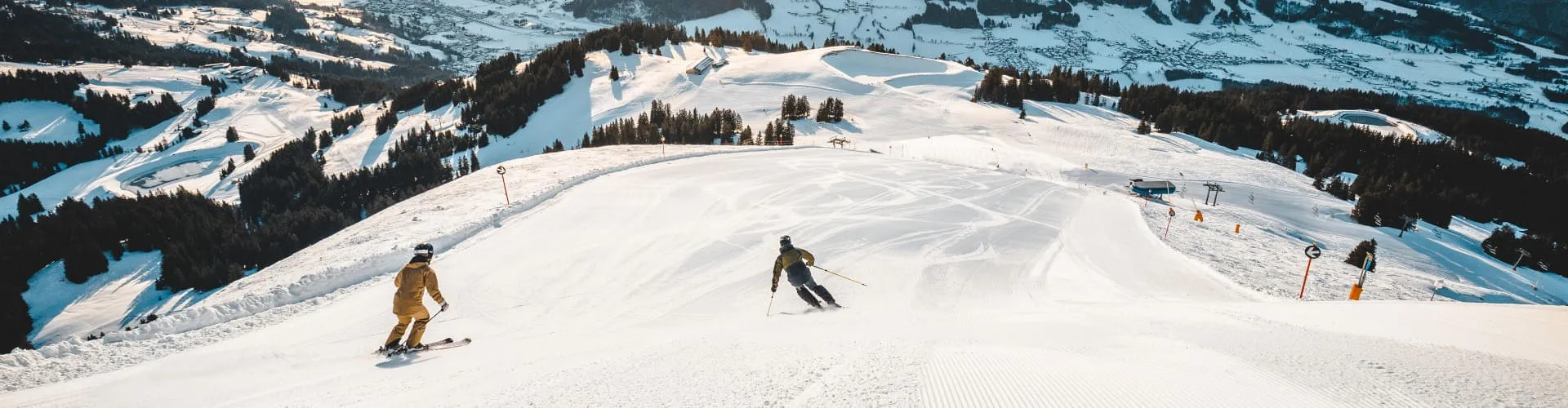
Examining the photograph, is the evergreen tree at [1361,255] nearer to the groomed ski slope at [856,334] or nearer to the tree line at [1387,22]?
the groomed ski slope at [856,334]

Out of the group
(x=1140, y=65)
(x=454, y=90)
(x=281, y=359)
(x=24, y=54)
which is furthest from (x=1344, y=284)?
(x=24, y=54)

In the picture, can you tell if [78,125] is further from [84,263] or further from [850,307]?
[850,307]

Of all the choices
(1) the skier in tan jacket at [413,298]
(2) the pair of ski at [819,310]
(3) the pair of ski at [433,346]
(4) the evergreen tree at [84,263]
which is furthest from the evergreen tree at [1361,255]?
(4) the evergreen tree at [84,263]

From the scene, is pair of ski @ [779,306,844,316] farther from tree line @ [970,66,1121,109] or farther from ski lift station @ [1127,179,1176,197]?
tree line @ [970,66,1121,109]

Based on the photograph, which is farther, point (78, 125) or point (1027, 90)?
point (78, 125)

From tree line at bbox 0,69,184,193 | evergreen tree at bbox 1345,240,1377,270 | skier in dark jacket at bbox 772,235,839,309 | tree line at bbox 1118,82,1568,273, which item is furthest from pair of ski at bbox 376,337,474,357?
tree line at bbox 0,69,184,193

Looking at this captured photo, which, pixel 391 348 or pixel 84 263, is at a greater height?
pixel 391 348

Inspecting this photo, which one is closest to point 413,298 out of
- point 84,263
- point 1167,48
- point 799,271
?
point 799,271

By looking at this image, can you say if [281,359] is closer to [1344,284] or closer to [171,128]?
[1344,284]
